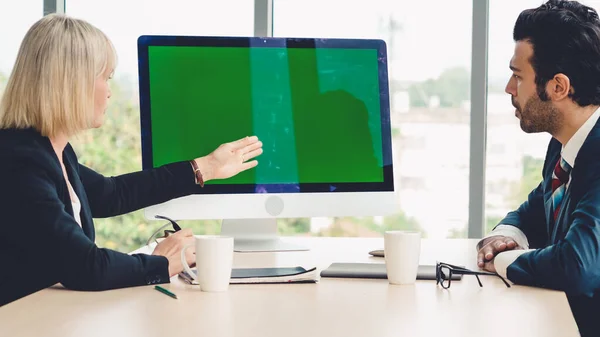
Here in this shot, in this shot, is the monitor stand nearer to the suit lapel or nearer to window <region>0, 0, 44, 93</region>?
the suit lapel

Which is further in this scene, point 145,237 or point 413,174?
point 145,237

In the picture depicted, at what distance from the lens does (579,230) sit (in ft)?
5.26

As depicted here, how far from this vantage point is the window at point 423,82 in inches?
137

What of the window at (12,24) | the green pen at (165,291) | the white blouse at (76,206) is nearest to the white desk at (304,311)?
the green pen at (165,291)

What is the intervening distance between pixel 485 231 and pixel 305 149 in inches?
63.6

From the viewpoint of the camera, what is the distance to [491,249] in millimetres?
1846

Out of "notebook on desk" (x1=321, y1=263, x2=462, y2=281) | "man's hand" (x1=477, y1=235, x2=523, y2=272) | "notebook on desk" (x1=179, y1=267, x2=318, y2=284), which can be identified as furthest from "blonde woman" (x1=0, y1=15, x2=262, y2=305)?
"man's hand" (x1=477, y1=235, x2=523, y2=272)

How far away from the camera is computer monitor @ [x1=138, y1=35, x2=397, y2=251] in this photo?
2.07 meters


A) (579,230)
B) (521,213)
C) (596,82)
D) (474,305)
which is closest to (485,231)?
(521,213)

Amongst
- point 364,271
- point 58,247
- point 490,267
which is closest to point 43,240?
point 58,247

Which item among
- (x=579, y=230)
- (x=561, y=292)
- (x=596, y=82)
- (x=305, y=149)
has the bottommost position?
(x=561, y=292)

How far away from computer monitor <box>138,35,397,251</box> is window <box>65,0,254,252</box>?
1.56 metres

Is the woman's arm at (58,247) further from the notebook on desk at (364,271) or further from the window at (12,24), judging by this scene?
the window at (12,24)

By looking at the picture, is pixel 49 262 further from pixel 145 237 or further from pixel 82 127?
pixel 145 237
